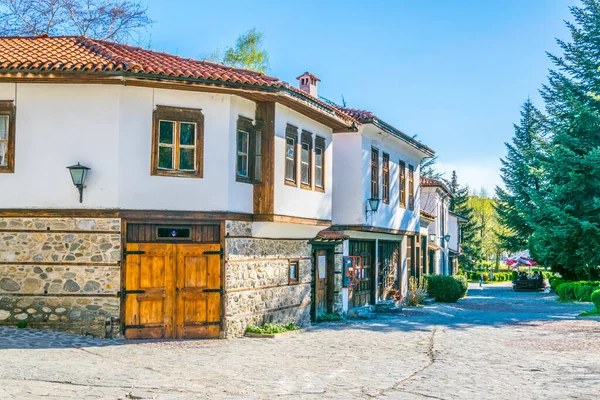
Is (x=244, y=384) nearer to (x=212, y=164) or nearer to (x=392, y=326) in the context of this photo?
(x=212, y=164)

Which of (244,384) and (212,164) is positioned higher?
(212,164)

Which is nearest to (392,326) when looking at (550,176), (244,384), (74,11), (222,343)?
(222,343)

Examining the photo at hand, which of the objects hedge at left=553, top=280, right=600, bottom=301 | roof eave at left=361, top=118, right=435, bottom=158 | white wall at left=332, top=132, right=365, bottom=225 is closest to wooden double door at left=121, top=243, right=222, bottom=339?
white wall at left=332, top=132, right=365, bottom=225

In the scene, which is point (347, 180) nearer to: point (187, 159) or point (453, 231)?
point (187, 159)

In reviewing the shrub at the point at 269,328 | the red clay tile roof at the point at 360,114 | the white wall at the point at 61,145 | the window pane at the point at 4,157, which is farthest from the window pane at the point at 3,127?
the red clay tile roof at the point at 360,114

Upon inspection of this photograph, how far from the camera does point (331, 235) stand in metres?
20.2

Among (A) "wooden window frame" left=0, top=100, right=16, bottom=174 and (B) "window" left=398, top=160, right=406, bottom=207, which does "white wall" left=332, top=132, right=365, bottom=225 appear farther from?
(A) "wooden window frame" left=0, top=100, right=16, bottom=174

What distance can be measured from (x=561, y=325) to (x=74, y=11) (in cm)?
2237

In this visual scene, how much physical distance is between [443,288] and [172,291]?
18.5 m

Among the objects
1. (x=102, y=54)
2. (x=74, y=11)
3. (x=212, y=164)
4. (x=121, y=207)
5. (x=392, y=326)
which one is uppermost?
(x=74, y=11)

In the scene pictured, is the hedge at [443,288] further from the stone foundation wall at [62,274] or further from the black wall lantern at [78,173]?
the black wall lantern at [78,173]

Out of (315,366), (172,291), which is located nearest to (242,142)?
(172,291)

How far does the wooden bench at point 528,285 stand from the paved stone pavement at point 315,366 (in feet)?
92.4

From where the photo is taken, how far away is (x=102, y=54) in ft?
48.6
